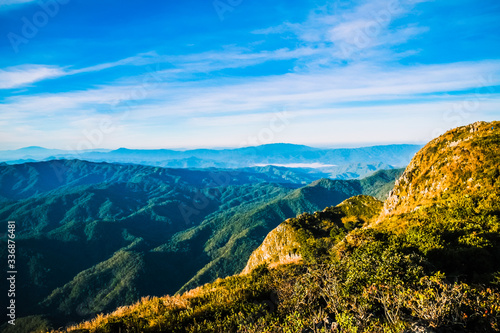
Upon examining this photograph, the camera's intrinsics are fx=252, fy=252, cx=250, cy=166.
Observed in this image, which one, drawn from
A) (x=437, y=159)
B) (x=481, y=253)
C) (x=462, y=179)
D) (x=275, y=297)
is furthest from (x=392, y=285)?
(x=437, y=159)

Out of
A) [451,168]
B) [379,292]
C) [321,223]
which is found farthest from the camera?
[321,223]

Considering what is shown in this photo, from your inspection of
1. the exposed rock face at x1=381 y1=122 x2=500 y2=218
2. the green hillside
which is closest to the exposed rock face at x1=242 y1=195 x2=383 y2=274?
the exposed rock face at x1=381 y1=122 x2=500 y2=218

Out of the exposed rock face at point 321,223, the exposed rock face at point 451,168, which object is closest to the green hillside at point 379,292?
the exposed rock face at point 451,168

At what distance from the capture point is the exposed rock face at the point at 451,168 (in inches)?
1291

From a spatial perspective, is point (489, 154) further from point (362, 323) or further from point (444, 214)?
point (362, 323)

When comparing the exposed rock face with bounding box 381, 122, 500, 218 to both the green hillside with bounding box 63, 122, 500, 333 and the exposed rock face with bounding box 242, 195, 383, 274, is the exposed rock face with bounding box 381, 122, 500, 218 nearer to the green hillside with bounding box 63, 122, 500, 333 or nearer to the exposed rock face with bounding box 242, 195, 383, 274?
the green hillside with bounding box 63, 122, 500, 333

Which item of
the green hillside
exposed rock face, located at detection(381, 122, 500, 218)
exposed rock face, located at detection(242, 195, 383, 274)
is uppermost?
exposed rock face, located at detection(381, 122, 500, 218)

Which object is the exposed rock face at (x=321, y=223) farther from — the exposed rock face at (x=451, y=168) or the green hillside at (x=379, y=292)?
the green hillside at (x=379, y=292)

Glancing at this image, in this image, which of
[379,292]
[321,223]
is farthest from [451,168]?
[379,292]

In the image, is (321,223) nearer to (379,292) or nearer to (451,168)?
(451,168)

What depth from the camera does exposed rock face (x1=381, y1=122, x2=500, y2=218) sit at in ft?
108

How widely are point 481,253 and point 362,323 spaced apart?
12600 millimetres

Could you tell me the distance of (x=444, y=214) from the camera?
25875 millimetres

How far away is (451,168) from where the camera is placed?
123 feet
